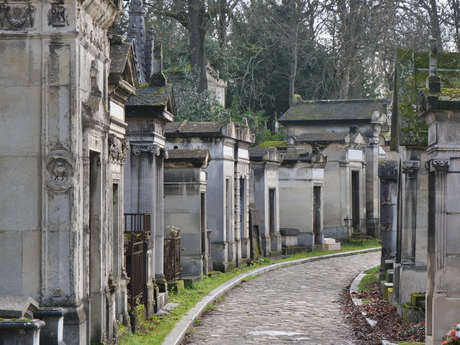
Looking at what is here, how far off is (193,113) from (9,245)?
70.6 feet

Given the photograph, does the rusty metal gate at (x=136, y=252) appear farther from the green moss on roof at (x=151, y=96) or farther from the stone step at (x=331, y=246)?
the stone step at (x=331, y=246)

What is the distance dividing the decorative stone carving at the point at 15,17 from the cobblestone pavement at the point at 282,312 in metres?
5.45

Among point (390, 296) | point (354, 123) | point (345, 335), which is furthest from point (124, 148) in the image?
point (354, 123)

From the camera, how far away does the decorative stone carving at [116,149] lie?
36.0 feet

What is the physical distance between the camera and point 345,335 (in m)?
12.9

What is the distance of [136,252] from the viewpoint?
12.8 meters

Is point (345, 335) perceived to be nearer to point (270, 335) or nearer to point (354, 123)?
point (270, 335)

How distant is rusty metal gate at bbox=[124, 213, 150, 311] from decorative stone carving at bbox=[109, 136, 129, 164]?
131cm

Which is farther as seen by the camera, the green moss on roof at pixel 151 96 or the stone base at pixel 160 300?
the green moss on roof at pixel 151 96

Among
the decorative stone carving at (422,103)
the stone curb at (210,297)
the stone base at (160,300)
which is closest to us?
the decorative stone carving at (422,103)

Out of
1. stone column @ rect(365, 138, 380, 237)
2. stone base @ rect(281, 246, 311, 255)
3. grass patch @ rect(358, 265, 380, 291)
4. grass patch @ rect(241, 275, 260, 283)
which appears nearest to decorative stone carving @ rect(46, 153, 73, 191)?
grass patch @ rect(358, 265, 380, 291)

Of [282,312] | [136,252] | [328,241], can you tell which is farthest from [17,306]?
[328,241]

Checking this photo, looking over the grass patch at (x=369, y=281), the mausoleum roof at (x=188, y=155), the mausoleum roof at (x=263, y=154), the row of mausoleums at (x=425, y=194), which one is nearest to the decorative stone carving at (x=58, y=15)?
the row of mausoleums at (x=425, y=194)

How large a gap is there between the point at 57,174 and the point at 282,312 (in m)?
7.69
